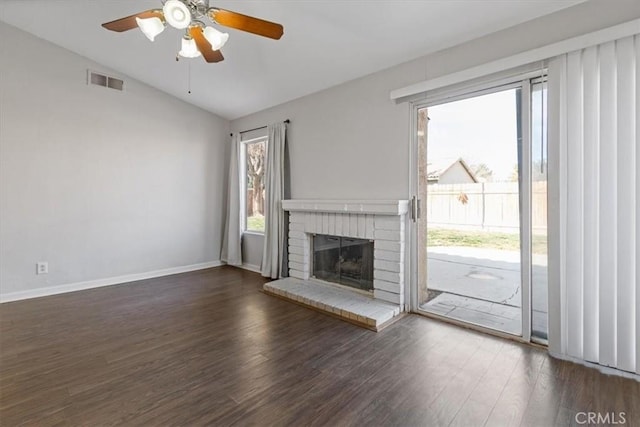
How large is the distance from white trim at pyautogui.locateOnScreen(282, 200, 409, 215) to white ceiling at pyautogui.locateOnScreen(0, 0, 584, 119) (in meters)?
1.51

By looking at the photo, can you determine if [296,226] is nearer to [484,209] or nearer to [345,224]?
[345,224]

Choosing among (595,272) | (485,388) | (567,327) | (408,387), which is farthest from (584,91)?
(408,387)

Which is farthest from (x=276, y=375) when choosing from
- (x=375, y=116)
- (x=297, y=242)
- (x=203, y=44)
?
(x=375, y=116)

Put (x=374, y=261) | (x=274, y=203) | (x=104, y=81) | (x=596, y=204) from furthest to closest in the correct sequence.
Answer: (x=274, y=203) < (x=104, y=81) < (x=374, y=261) < (x=596, y=204)

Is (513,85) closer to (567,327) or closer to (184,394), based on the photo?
(567,327)

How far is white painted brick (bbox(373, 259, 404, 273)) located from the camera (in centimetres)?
Answer: 314

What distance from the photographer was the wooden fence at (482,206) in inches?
96.1

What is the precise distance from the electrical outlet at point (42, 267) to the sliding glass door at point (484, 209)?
4.51m

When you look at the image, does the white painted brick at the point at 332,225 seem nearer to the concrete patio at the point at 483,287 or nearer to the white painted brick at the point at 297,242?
the white painted brick at the point at 297,242

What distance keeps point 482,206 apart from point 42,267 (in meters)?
5.17

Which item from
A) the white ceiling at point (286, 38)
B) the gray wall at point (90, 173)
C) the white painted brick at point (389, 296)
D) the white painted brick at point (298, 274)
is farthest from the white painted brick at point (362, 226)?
the gray wall at point (90, 173)

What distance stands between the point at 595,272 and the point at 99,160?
5.55 m

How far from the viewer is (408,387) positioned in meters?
1.89

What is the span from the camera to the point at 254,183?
534cm
